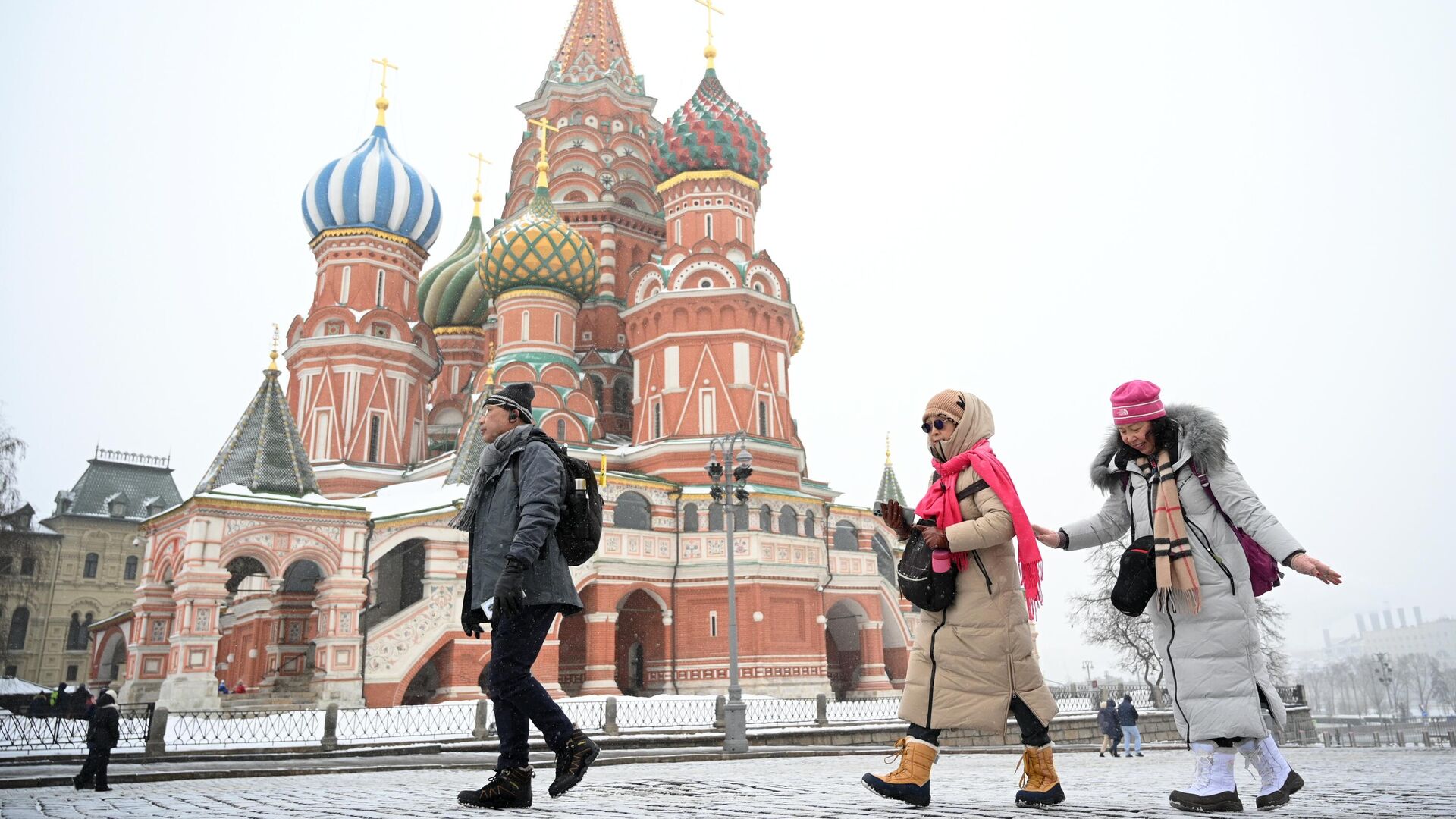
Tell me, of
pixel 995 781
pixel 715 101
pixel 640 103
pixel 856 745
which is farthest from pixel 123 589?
pixel 995 781

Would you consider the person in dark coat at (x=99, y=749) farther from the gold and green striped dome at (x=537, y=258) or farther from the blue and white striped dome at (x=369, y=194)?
the blue and white striped dome at (x=369, y=194)

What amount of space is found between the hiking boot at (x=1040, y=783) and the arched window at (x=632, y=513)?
77.9 feet

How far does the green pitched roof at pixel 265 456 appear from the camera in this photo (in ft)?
74.9

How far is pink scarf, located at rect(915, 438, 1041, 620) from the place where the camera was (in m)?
4.44

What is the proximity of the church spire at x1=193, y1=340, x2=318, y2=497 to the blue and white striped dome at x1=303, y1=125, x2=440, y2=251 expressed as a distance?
12102 millimetres

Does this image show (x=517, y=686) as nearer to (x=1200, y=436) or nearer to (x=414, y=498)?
(x=1200, y=436)

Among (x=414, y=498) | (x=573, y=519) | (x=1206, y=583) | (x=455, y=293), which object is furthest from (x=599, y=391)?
(x=1206, y=583)

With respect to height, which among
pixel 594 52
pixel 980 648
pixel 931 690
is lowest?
pixel 931 690

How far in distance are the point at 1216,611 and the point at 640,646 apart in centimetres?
2656

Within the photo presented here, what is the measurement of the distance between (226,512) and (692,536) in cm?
1166

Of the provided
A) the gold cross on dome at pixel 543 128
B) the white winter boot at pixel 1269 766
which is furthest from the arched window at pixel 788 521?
the white winter boot at pixel 1269 766

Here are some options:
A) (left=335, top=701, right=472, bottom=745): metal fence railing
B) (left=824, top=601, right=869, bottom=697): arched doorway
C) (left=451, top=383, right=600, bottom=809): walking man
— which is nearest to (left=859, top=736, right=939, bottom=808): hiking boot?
(left=451, top=383, right=600, bottom=809): walking man

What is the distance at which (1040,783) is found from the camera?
4238 mm

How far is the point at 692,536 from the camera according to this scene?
28391 mm
